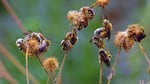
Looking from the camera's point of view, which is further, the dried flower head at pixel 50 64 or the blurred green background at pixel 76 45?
the blurred green background at pixel 76 45

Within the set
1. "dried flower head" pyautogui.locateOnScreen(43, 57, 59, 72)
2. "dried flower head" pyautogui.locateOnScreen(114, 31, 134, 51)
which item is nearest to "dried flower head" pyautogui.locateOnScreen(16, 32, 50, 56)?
"dried flower head" pyautogui.locateOnScreen(43, 57, 59, 72)

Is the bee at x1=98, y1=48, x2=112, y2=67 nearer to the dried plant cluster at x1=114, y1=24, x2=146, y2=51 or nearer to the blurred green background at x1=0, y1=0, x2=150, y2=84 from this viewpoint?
the dried plant cluster at x1=114, y1=24, x2=146, y2=51

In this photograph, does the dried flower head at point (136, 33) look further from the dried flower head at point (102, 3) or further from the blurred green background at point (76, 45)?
the blurred green background at point (76, 45)

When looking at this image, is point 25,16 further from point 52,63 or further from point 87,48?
point 52,63

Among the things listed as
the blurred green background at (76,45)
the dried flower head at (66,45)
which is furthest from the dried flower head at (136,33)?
the blurred green background at (76,45)

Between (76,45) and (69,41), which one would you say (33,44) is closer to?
(69,41)

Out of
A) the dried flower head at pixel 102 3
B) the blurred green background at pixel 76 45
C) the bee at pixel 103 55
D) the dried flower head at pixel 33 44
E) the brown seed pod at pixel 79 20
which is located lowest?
the bee at pixel 103 55
